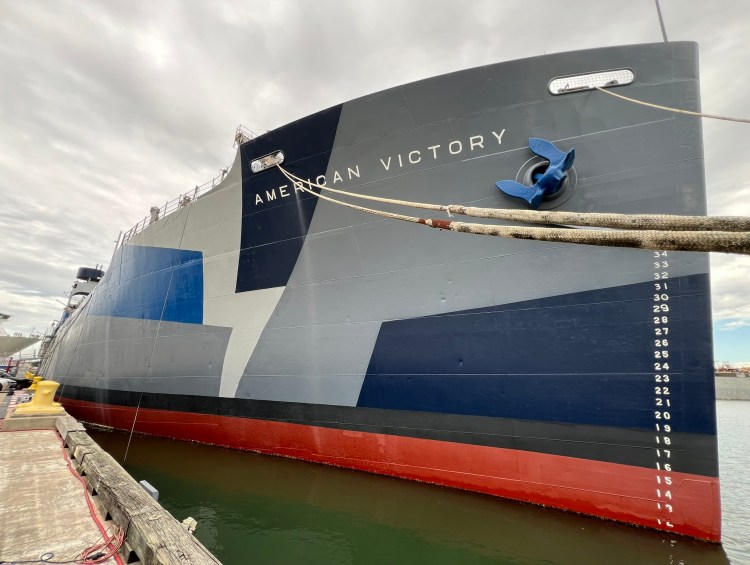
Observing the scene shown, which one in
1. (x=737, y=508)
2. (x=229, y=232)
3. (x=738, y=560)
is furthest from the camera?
(x=229, y=232)

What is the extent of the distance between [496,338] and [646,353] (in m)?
1.48

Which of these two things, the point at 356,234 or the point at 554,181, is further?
the point at 356,234

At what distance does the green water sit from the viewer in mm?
3504

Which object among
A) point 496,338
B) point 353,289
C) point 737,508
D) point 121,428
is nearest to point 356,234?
point 353,289

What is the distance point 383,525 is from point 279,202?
4630 mm

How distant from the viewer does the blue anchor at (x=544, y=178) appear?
410 centimetres

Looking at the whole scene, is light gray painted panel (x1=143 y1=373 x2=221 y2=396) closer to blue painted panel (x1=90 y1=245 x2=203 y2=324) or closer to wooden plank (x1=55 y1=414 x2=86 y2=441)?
blue painted panel (x1=90 y1=245 x2=203 y2=324)

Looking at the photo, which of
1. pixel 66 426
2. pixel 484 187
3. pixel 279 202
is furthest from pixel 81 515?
pixel 484 187

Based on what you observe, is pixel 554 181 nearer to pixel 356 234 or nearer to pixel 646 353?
pixel 646 353

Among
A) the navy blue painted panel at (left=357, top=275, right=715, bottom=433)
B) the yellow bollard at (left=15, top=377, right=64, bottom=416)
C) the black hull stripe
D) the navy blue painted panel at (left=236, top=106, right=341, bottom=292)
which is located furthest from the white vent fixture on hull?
the yellow bollard at (left=15, top=377, right=64, bottom=416)

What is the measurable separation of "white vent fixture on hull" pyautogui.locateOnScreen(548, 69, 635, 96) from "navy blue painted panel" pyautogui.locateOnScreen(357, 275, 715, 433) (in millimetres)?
2252

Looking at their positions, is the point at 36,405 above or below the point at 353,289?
→ below

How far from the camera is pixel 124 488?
3.12 metres

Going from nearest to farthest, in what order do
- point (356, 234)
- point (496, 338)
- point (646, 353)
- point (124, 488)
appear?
point (124, 488), point (646, 353), point (496, 338), point (356, 234)
